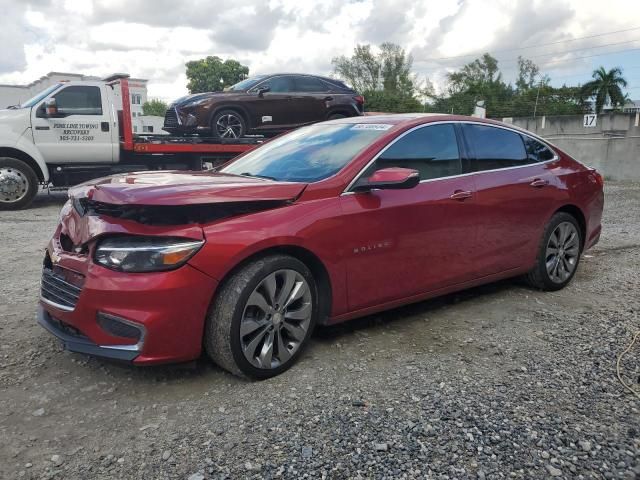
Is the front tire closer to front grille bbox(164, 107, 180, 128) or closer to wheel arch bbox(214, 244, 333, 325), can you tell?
wheel arch bbox(214, 244, 333, 325)

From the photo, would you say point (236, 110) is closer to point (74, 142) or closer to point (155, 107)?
point (74, 142)

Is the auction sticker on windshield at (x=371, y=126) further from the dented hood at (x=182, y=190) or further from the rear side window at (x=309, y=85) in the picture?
the rear side window at (x=309, y=85)

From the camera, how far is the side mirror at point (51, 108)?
956 centimetres

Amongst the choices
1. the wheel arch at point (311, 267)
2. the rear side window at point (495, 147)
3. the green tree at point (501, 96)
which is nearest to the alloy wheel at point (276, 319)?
the wheel arch at point (311, 267)

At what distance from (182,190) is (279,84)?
8755 millimetres

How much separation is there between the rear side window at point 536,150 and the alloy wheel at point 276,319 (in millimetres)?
2629

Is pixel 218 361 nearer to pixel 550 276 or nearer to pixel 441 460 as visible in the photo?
pixel 441 460

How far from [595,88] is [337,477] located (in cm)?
5857

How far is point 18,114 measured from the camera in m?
9.52

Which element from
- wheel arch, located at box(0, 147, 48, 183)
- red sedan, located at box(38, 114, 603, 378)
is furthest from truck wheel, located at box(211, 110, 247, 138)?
red sedan, located at box(38, 114, 603, 378)

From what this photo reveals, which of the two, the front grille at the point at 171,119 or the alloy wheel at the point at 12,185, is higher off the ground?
the front grille at the point at 171,119

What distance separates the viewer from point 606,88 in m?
51.8

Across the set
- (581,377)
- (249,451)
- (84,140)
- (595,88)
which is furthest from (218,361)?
(595,88)

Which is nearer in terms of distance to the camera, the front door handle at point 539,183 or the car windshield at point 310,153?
the car windshield at point 310,153
